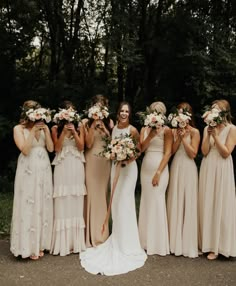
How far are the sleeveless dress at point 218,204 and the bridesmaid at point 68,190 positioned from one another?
6.69 ft

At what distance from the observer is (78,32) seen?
53.2 feet

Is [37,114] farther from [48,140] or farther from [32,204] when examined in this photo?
[32,204]

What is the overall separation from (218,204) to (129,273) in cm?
181

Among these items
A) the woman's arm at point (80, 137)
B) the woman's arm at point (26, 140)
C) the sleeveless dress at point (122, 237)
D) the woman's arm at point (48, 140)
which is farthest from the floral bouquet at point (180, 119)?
the woman's arm at point (26, 140)

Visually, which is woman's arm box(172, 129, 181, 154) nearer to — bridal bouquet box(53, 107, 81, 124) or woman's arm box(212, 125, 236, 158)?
woman's arm box(212, 125, 236, 158)

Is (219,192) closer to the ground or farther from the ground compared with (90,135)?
closer to the ground

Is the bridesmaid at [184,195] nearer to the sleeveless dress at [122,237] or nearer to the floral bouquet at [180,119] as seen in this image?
the floral bouquet at [180,119]

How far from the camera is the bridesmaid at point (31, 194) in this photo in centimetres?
602

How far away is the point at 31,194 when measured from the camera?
6.06 metres

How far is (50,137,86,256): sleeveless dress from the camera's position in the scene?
20.7 feet

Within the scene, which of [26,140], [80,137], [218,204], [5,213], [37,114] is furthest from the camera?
[5,213]

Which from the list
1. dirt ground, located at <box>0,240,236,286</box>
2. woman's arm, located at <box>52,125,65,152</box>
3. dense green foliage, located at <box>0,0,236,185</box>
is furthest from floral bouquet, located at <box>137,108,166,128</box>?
dense green foliage, located at <box>0,0,236,185</box>

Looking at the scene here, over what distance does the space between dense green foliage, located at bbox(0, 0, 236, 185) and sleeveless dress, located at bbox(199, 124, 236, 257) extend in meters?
5.52

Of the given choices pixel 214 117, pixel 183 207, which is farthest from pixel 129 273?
pixel 214 117
